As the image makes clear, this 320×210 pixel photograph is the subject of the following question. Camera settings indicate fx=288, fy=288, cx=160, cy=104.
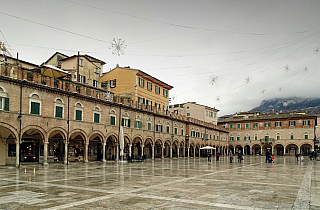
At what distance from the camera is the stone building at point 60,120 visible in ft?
80.4

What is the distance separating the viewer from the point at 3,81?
2377cm

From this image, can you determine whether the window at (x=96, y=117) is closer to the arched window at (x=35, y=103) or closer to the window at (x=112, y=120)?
the window at (x=112, y=120)

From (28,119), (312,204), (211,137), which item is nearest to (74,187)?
(312,204)

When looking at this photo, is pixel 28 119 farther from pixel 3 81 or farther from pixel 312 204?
pixel 312 204

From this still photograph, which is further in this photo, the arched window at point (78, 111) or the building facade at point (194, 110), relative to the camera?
the building facade at point (194, 110)

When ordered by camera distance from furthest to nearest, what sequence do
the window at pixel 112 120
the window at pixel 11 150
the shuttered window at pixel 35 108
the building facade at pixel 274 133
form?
the building facade at pixel 274 133, the window at pixel 112 120, the window at pixel 11 150, the shuttered window at pixel 35 108

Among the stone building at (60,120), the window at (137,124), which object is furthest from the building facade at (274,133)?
the window at (137,124)

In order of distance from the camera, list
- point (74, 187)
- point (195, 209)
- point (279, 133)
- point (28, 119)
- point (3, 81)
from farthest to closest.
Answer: point (279, 133)
point (28, 119)
point (3, 81)
point (74, 187)
point (195, 209)

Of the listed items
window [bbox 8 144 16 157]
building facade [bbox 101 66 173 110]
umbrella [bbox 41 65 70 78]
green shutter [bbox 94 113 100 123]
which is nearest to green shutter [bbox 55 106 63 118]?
umbrella [bbox 41 65 70 78]

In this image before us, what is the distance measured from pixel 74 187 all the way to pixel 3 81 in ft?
49.4

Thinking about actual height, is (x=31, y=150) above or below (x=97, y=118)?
below

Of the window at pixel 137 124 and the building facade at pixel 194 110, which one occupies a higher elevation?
the building facade at pixel 194 110

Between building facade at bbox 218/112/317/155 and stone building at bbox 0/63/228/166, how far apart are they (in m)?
41.0

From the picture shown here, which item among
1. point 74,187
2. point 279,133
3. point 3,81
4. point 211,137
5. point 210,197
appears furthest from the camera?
point 279,133
